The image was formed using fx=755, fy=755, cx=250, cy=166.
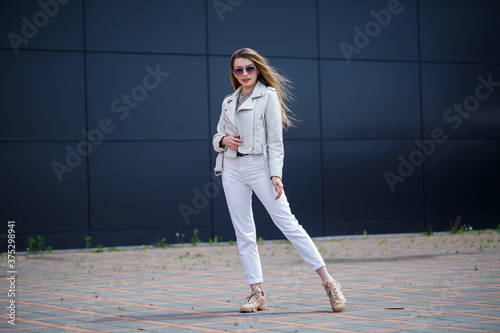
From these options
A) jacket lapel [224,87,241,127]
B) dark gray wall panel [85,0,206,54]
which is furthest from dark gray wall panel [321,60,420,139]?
jacket lapel [224,87,241,127]

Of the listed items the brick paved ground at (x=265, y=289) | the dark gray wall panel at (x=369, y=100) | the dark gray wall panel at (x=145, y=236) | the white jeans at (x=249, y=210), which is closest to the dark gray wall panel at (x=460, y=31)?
the dark gray wall panel at (x=369, y=100)

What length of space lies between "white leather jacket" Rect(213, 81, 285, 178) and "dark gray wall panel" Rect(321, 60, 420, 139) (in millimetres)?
7425

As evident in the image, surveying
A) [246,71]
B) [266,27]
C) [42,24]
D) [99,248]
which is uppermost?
[266,27]

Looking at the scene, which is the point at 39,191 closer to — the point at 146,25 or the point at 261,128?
the point at 146,25

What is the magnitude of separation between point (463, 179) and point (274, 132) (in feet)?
30.1

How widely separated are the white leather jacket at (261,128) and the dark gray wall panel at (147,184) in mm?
6257

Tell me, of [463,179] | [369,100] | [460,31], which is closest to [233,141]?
[369,100]

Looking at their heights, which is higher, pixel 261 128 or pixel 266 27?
pixel 266 27

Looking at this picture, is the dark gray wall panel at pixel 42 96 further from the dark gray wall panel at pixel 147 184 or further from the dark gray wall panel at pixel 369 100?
the dark gray wall panel at pixel 369 100

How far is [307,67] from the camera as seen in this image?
1328 cm

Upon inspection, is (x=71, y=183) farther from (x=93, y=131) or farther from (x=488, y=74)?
(x=488, y=74)

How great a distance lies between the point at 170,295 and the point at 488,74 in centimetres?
968

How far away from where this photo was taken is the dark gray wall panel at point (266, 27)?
12.7 metres

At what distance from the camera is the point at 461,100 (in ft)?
46.6
